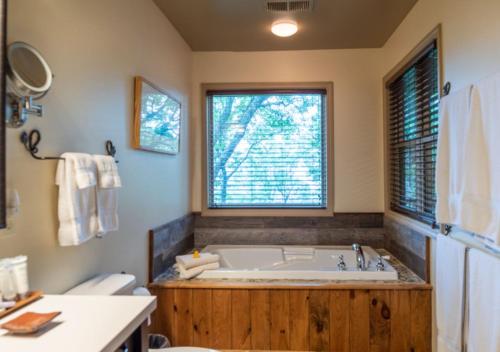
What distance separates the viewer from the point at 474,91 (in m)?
1.51

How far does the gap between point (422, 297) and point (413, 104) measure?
142cm

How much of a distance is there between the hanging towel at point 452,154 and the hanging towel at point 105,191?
164 centimetres

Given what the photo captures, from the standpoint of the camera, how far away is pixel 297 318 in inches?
88.1

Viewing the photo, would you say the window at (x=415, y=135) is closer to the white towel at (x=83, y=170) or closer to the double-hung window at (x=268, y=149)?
the double-hung window at (x=268, y=149)

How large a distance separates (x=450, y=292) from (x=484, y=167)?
0.76 meters

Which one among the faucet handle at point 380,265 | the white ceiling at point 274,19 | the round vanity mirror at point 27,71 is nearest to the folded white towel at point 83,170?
the round vanity mirror at point 27,71

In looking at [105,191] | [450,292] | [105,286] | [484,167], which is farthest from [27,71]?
[450,292]

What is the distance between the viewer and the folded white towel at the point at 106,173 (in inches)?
56.6

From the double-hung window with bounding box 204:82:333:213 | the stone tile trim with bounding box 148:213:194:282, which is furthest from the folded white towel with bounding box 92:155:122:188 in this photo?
the double-hung window with bounding box 204:82:333:213

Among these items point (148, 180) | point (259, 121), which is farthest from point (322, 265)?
point (148, 180)

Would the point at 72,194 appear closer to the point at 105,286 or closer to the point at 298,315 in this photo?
the point at 105,286

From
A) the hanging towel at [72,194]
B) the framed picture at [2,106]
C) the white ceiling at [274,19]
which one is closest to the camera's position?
the framed picture at [2,106]

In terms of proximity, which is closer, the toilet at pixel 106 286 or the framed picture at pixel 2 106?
the framed picture at pixel 2 106

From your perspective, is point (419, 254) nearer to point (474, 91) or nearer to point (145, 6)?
point (474, 91)
